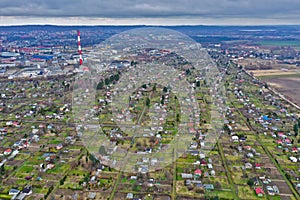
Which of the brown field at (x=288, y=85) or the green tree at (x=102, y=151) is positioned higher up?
the brown field at (x=288, y=85)

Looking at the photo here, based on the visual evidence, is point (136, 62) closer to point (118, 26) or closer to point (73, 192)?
point (73, 192)

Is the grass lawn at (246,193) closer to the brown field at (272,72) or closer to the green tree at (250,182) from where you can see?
the green tree at (250,182)

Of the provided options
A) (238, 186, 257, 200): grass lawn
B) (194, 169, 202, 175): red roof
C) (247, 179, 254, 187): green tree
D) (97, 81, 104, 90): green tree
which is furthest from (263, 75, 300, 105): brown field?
(97, 81, 104, 90): green tree

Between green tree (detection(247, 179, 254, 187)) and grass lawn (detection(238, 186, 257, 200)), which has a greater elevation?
green tree (detection(247, 179, 254, 187))

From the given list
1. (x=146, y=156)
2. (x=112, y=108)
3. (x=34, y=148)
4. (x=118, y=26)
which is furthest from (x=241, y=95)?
(x=118, y=26)

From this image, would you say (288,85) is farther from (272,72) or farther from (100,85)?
(100,85)

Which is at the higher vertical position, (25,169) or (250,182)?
(250,182)

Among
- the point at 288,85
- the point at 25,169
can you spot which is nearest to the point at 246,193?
the point at 25,169

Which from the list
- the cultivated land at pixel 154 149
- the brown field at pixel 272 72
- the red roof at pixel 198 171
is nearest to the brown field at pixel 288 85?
the cultivated land at pixel 154 149

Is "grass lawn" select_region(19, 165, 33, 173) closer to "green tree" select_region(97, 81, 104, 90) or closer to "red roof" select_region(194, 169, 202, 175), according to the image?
"red roof" select_region(194, 169, 202, 175)
